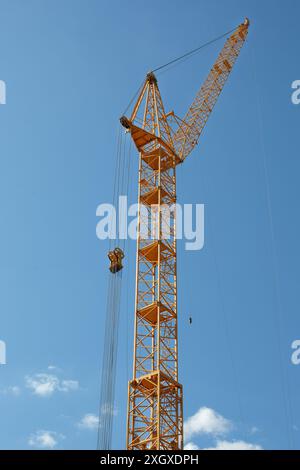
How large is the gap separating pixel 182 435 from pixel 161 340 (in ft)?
20.9

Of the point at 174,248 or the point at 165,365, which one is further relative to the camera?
the point at 174,248

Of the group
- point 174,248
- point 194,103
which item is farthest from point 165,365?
point 194,103

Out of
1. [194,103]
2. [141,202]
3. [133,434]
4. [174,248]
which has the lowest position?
[133,434]

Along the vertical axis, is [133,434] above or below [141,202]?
below

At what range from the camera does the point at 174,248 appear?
50.2 meters

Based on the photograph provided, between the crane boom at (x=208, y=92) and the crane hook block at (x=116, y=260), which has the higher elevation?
the crane boom at (x=208, y=92)

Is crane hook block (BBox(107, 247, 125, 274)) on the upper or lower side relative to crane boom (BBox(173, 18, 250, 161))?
lower
